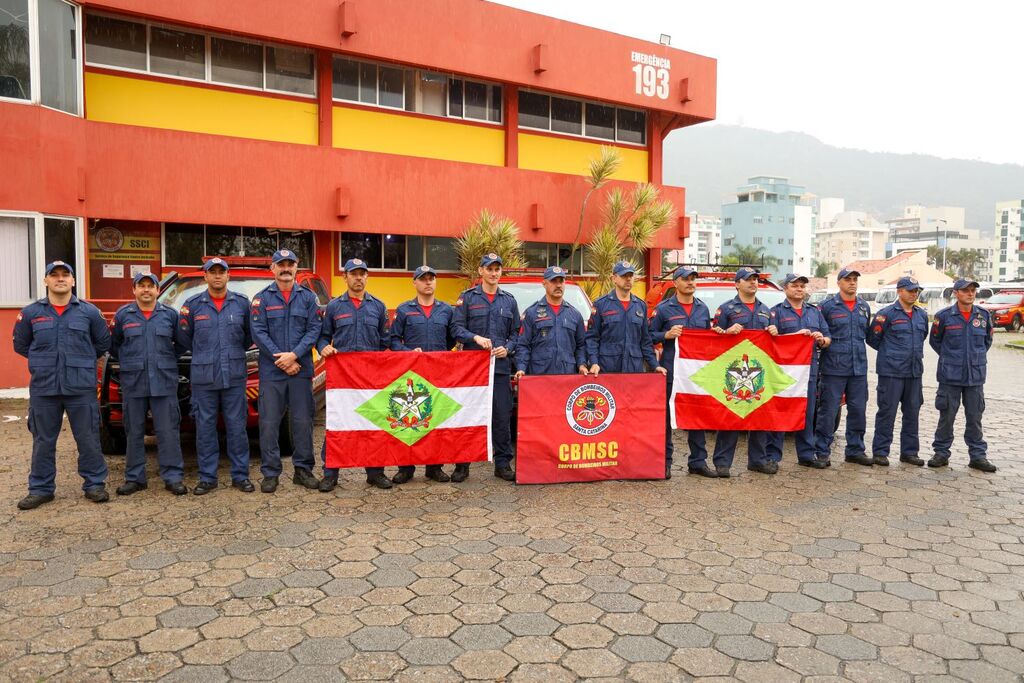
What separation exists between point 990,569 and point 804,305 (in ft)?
10.7

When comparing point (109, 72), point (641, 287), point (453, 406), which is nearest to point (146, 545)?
point (453, 406)

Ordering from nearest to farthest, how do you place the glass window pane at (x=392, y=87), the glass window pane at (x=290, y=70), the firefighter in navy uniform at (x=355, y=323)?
the firefighter in navy uniform at (x=355, y=323) < the glass window pane at (x=290, y=70) < the glass window pane at (x=392, y=87)

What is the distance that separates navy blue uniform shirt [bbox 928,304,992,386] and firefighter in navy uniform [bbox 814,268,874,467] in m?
0.86

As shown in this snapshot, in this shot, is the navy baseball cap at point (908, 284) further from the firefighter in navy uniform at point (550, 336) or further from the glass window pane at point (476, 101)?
the glass window pane at point (476, 101)

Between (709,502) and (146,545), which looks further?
(709,502)

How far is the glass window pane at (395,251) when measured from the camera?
16250 millimetres

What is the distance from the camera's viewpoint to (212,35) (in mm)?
13938

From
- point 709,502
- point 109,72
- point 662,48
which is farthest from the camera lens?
point 662,48

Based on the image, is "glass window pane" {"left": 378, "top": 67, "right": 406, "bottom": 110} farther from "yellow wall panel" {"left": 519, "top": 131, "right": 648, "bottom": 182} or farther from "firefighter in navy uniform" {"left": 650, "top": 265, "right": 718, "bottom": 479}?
"firefighter in navy uniform" {"left": 650, "top": 265, "right": 718, "bottom": 479}

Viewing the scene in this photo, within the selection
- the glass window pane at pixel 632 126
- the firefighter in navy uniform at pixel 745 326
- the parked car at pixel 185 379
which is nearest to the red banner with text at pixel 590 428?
the firefighter in navy uniform at pixel 745 326

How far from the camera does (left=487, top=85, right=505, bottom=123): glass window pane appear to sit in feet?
57.4

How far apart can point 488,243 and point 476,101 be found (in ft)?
13.5

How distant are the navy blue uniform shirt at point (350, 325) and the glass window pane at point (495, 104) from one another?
12065 mm

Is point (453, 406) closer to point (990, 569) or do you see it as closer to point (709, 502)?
point (709, 502)
